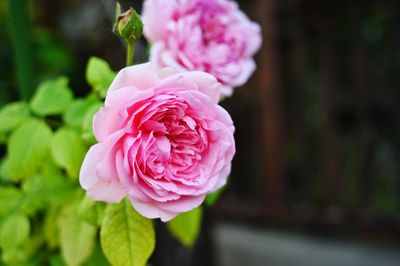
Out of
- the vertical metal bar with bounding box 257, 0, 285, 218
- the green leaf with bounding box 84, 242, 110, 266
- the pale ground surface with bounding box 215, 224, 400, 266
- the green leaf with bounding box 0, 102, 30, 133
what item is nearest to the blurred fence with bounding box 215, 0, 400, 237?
the vertical metal bar with bounding box 257, 0, 285, 218

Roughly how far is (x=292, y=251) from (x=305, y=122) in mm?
842

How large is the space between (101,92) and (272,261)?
2.08 metres

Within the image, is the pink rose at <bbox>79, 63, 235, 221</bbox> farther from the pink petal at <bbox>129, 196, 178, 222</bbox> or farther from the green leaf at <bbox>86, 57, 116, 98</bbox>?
the green leaf at <bbox>86, 57, 116, 98</bbox>

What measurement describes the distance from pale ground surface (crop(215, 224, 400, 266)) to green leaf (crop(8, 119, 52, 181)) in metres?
1.89

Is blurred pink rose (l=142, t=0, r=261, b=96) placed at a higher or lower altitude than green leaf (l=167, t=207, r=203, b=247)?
higher

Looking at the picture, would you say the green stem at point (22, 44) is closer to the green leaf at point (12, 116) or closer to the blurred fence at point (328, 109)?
the green leaf at point (12, 116)

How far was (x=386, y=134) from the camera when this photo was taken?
2.30 meters

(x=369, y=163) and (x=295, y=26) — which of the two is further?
(x=295, y=26)

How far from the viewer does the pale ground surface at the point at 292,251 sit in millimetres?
2262

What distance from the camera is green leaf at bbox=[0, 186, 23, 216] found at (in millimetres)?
674

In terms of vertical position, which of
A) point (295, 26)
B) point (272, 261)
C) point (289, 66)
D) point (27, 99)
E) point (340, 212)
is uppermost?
point (27, 99)

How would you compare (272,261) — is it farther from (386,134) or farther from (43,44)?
(43,44)

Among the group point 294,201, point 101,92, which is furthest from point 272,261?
point 101,92

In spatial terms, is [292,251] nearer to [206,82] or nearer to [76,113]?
[76,113]
